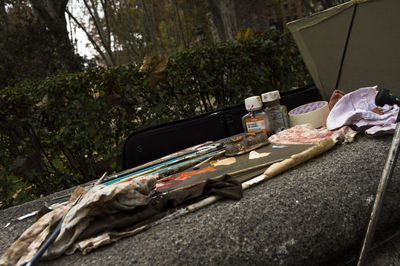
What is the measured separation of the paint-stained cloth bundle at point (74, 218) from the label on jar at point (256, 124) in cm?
115

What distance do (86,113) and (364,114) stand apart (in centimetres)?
245

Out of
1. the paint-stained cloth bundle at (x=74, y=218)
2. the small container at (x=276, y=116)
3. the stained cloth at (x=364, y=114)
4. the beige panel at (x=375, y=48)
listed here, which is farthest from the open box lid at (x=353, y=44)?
the paint-stained cloth bundle at (x=74, y=218)

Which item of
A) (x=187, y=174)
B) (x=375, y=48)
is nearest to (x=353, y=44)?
(x=375, y=48)

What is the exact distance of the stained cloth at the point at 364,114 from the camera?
1803 millimetres

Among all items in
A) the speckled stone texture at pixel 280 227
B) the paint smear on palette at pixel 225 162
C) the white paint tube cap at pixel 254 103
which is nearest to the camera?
the speckled stone texture at pixel 280 227

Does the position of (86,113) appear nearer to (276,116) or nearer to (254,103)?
(254,103)

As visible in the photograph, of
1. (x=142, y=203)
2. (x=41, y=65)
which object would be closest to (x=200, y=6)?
(x=41, y=65)

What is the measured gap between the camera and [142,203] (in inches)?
52.4

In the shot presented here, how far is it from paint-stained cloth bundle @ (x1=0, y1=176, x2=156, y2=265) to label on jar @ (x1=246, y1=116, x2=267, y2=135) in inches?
45.1

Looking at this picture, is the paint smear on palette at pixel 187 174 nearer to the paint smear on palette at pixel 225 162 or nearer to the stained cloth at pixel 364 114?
the paint smear on palette at pixel 225 162

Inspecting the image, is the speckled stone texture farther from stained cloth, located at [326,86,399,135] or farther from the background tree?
the background tree

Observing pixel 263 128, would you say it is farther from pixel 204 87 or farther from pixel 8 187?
pixel 8 187

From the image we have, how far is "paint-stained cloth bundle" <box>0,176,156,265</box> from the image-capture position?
118 centimetres

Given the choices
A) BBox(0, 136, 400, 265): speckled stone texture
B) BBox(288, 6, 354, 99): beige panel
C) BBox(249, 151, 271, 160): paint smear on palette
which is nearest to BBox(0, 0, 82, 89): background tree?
BBox(288, 6, 354, 99): beige panel
